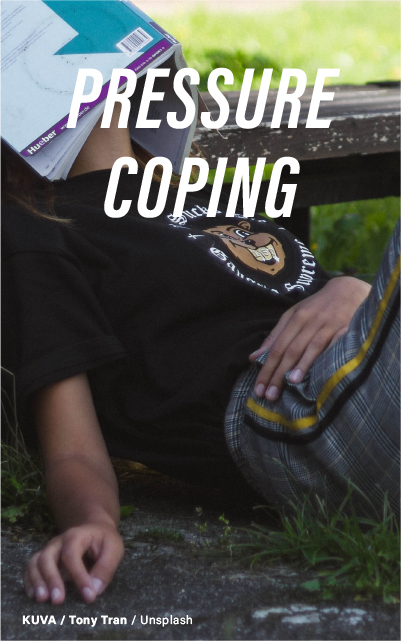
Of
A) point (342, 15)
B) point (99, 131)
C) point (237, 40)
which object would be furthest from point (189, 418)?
point (342, 15)

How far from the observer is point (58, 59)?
58.3 inches

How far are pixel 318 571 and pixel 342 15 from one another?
25.8 ft

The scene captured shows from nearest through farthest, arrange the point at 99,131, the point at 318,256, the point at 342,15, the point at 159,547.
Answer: the point at 159,547 < the point at 99,131 < the point at 318,256 < the point at 342,15

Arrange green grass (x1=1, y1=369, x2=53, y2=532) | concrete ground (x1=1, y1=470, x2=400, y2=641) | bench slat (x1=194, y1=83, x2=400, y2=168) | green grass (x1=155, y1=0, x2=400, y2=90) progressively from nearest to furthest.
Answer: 1. concrete ground (x1=1, y1=470, x2=400, y2=641)
2. green grass (x1=1, y1=369, x2=53, y2=532)
3. bench slat (x1=194, y1=83, x2=400, y2=168)
4. green grass (x1=155, y1=0, x2=400, y2=90)

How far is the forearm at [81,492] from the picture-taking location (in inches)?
44.4

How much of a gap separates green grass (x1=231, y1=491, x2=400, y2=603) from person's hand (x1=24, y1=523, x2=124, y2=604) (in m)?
0.23

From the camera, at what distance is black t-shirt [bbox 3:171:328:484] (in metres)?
1.28

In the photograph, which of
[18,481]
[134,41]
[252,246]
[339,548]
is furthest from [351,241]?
[339,548]

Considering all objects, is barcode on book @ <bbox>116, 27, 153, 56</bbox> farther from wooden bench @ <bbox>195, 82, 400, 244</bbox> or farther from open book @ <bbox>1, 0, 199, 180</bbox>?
wooden bench @ <bbox>195, 82, 400, 244</bbox>

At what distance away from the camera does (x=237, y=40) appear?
6.27m

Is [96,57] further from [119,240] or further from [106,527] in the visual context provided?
[106,527]

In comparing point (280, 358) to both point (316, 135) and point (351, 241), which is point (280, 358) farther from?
point (351, 241)

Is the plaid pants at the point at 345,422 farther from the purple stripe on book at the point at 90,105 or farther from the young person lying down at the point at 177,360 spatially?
the purple stripe on book at the point at 90,105

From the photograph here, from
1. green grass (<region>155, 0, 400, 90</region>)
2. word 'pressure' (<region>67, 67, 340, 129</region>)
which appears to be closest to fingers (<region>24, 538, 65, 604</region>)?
word 'pressure' (<region>67, 67, 340, 129</region>)
